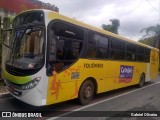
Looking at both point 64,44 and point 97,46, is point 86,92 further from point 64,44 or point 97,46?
point 64,44

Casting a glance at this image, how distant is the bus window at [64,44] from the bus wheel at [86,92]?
121cm

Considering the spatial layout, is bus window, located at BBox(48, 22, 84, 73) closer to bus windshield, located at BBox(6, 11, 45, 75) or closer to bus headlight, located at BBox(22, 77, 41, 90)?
bus windshield, located at BBox(6, 11, 45, 75)

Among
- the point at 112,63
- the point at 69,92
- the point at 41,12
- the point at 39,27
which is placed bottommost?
the point at 69,92

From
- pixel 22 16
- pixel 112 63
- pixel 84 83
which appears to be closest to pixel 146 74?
pixel 112 63

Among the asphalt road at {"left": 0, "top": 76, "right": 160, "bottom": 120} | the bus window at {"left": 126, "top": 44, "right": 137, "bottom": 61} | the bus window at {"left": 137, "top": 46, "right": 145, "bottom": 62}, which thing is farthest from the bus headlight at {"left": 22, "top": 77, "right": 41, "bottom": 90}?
the bus window at {"left": 137, "top": 46, "right": 145, "bottom": 62}

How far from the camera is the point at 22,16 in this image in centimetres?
753

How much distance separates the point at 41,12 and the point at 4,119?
10.6 feet

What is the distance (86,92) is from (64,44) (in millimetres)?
2236

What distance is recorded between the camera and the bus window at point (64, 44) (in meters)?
6.80

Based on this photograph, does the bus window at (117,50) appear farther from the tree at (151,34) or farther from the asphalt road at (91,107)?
the tree at (151,34)

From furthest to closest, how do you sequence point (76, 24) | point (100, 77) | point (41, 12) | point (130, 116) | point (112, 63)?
point (112, 63) < point (100, 77) < point (76, 24) < point (130, 116) < point (41, 12)

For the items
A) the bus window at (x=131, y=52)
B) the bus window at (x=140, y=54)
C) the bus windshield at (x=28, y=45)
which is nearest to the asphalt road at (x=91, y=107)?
the bus windshield at (x=28, y=45)

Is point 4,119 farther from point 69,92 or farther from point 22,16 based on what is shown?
point 22,16

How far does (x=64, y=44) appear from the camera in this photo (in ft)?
23.5
